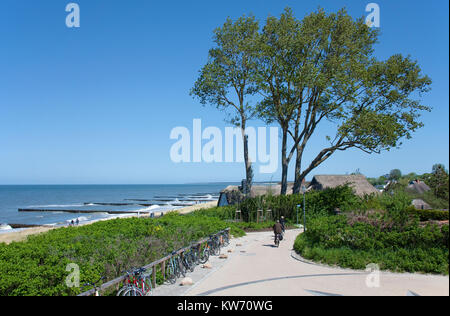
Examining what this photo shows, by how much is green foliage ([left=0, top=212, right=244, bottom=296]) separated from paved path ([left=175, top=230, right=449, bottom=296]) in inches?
67.3

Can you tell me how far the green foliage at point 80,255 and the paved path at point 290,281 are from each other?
171cm

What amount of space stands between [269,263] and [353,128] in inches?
661

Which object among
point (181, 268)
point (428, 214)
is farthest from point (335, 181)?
point (181, 268)

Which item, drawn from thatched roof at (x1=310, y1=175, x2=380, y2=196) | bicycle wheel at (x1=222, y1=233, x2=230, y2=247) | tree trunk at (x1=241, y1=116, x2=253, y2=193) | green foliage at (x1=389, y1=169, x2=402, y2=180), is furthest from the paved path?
green foliage at (x1=389, y1=169, x2=402, y2=180)

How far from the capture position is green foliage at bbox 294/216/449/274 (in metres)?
10.7

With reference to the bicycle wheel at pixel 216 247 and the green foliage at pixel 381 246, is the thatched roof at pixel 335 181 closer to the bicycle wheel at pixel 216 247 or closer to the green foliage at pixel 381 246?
the bicycle wheel at pixel 216 247

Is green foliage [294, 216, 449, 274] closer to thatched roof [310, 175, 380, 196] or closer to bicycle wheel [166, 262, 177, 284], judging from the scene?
bicycle wheel [166, 262, 177, 284]

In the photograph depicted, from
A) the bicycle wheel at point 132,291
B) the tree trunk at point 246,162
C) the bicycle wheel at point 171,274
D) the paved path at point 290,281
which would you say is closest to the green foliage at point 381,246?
the paved path at point 290,281

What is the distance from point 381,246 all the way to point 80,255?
1016cm

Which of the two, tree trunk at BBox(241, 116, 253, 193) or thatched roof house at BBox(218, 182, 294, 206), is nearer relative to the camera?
tree trunk at BBox(241, 116, 253, 193)

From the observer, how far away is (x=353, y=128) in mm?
26703

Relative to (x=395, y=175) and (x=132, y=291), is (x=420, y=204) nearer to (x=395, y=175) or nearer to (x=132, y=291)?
(x=132, y=291)

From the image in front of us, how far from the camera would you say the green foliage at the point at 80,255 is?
334 inches

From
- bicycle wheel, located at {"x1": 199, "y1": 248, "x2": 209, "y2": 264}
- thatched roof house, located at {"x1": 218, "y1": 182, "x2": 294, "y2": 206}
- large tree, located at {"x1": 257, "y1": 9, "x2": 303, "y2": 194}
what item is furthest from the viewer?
thatched roof house, located at {"x1": 218, "y1": 182, "x2": 294, "y2": 206}
